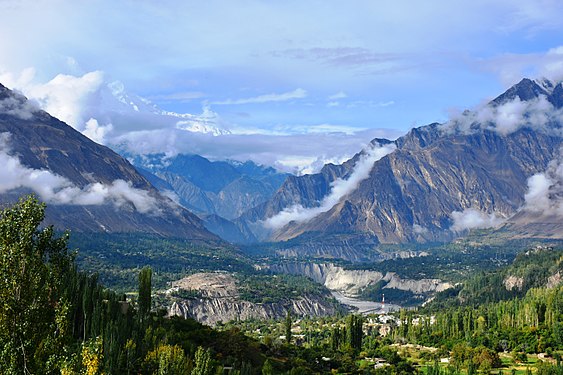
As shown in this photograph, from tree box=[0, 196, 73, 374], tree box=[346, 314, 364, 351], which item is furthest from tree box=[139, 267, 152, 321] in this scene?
tree box=[346, 314, 364, 351]

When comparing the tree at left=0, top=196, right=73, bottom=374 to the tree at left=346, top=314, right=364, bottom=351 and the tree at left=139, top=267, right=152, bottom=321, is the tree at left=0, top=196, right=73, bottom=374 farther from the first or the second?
the tree at left=346, top=314, right=364, bottom=351

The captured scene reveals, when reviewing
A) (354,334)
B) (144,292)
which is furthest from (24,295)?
(354,334)

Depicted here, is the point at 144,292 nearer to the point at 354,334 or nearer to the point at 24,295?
the point at 24,295

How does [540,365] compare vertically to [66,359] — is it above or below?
below

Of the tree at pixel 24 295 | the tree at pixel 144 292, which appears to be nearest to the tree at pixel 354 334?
the tree at pixel 144 292

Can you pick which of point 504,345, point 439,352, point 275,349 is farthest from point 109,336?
point 504,345

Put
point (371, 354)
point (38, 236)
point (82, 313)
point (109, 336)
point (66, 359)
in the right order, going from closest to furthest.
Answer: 1. point (66, 359)
2. point (38, 236)
3. point (109, 336)
4. point (82, 313)
5. point (371, 354)

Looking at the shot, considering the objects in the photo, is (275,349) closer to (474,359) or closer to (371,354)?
(371,354)

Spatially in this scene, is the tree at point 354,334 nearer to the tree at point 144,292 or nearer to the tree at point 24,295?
the tree at point 144,292

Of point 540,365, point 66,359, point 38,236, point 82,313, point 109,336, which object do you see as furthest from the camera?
point 540,365

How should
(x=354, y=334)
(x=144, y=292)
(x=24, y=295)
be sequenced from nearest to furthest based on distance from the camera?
(x=24, y=295), (x=144, y=292), (x=354, y=334)
